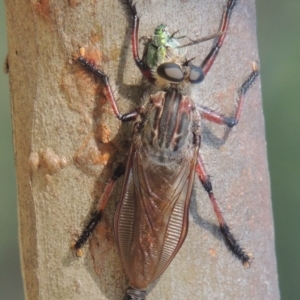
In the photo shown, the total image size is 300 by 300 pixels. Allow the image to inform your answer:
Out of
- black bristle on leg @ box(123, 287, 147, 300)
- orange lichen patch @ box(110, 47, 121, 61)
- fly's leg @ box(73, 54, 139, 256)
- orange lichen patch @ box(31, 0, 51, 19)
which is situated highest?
orange lichen patch @ box(31, 0, 51, 19)

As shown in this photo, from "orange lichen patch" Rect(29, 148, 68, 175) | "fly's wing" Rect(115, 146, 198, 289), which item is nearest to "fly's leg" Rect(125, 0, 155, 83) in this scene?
"fly's wing" Rect(115, 146, 198, 289)

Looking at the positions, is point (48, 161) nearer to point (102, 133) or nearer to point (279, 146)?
point (102, 133)

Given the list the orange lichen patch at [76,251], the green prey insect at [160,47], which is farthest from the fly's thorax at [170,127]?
the orange lichen patch at [76,251]

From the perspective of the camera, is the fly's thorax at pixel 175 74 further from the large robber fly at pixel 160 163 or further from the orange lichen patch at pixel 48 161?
the orange lichen patch at pixel 48 161

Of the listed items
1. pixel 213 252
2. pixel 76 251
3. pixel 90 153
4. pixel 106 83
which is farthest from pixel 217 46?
pixel 76 251

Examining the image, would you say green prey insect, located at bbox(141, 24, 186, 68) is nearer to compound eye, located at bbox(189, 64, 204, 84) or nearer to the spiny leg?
compound eye, located at bbox(189, 64, 204, 84)

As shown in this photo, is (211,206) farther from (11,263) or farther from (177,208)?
(11,263)

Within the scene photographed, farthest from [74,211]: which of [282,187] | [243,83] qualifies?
[282,187]
